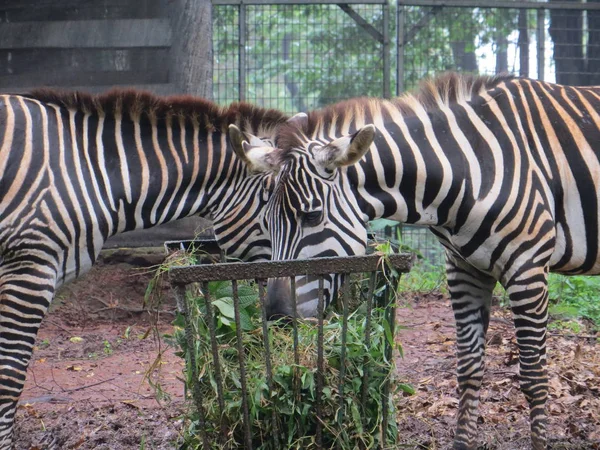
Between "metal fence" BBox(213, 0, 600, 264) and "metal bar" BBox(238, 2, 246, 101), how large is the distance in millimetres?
180

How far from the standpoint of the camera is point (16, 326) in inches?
181

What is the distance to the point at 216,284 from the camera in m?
4.05

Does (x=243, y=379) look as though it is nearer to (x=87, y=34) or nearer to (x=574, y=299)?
(x=574, y=299)

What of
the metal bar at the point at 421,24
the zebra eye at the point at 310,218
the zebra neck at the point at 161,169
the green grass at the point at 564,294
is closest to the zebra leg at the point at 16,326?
the zebra neck at the point at 161,169

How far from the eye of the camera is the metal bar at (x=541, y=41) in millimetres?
9562

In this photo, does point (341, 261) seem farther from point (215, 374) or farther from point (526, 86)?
point (526, 86)

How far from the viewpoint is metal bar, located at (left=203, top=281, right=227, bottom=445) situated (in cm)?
352

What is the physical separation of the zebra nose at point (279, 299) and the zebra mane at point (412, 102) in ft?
3.55

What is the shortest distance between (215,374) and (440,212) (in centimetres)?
170

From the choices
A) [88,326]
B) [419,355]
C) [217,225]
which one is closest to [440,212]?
[217,225]

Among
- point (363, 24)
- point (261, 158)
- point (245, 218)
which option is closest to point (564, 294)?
point (363, 24)

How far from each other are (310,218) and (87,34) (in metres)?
5.05

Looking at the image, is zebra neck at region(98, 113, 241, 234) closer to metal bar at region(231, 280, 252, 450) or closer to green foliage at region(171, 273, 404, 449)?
green foliage at region(171, 273, 404, 449)

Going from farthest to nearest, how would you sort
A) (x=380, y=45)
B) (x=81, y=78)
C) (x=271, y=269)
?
1. (x=380, y=45)
2. (x=81, y=78)
3. (x=271, y=269)
